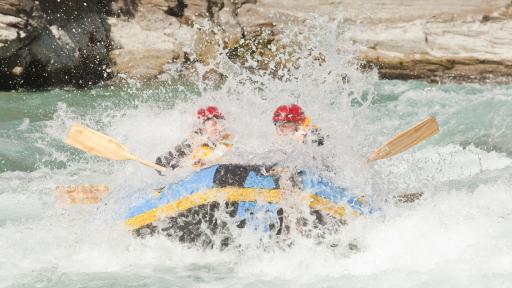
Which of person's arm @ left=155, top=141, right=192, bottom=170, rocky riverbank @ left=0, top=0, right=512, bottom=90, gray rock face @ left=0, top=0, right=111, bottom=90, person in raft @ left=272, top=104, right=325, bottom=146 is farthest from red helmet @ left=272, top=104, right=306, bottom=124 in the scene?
gray rock face @ left=0, top=0, right=111, bottom=90

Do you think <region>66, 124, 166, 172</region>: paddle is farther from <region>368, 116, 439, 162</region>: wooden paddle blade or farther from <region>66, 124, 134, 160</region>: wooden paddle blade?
<region>368, 116, 439, 162</region>: wooden paddle blade

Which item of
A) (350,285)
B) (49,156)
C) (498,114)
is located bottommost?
(350,285)

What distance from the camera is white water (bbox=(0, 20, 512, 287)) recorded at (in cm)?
470

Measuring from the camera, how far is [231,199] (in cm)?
488

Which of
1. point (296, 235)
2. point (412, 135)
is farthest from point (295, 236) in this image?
point (412, 135)

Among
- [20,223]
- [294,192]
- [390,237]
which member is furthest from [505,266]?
[20,223]

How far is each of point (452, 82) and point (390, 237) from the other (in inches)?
321

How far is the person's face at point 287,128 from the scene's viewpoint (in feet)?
18.0

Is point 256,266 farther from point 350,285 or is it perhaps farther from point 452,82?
point 452,82

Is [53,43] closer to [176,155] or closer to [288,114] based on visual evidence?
[176,155]

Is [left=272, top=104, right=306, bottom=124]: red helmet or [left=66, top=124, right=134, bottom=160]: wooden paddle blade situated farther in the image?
[left=66, top=124, right=134, bottom=160]: wooden paddle blade

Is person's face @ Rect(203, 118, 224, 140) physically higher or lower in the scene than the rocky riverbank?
lower

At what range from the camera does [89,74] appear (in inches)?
508

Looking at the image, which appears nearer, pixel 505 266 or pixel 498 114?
pixel 505 266
